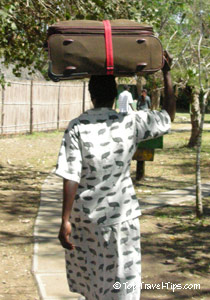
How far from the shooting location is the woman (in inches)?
128

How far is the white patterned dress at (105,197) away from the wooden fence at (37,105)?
552 inches

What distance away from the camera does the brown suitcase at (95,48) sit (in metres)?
3.26

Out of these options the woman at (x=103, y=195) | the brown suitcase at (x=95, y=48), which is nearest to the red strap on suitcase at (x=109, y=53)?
the brown suitcase at (x=95, y=48)

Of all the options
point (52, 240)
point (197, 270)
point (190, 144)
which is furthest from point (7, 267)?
point (190, 144)

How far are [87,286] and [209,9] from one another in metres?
5.32

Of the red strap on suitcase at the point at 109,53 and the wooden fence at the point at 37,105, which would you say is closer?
the red strap on suitcase at the point at 109,53

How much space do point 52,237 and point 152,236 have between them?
1.18 meters

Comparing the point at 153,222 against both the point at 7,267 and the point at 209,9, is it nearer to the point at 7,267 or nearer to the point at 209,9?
the point at 7,267

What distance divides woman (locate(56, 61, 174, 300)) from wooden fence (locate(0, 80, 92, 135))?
551 inches

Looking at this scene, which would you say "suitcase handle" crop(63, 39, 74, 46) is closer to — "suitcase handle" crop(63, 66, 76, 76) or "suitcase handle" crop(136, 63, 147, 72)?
"suitcase handle" crop(63, 66, 76, 76)

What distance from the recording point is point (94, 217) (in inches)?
130

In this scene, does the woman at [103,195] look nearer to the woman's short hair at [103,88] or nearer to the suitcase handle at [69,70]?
the woman's short hair at [103,88]

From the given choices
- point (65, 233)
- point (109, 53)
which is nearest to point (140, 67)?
point (109, 53)

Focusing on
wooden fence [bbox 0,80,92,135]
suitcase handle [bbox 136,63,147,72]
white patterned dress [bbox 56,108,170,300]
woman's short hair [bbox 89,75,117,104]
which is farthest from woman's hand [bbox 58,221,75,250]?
wooden fence [bbox 0,80,92,135]
